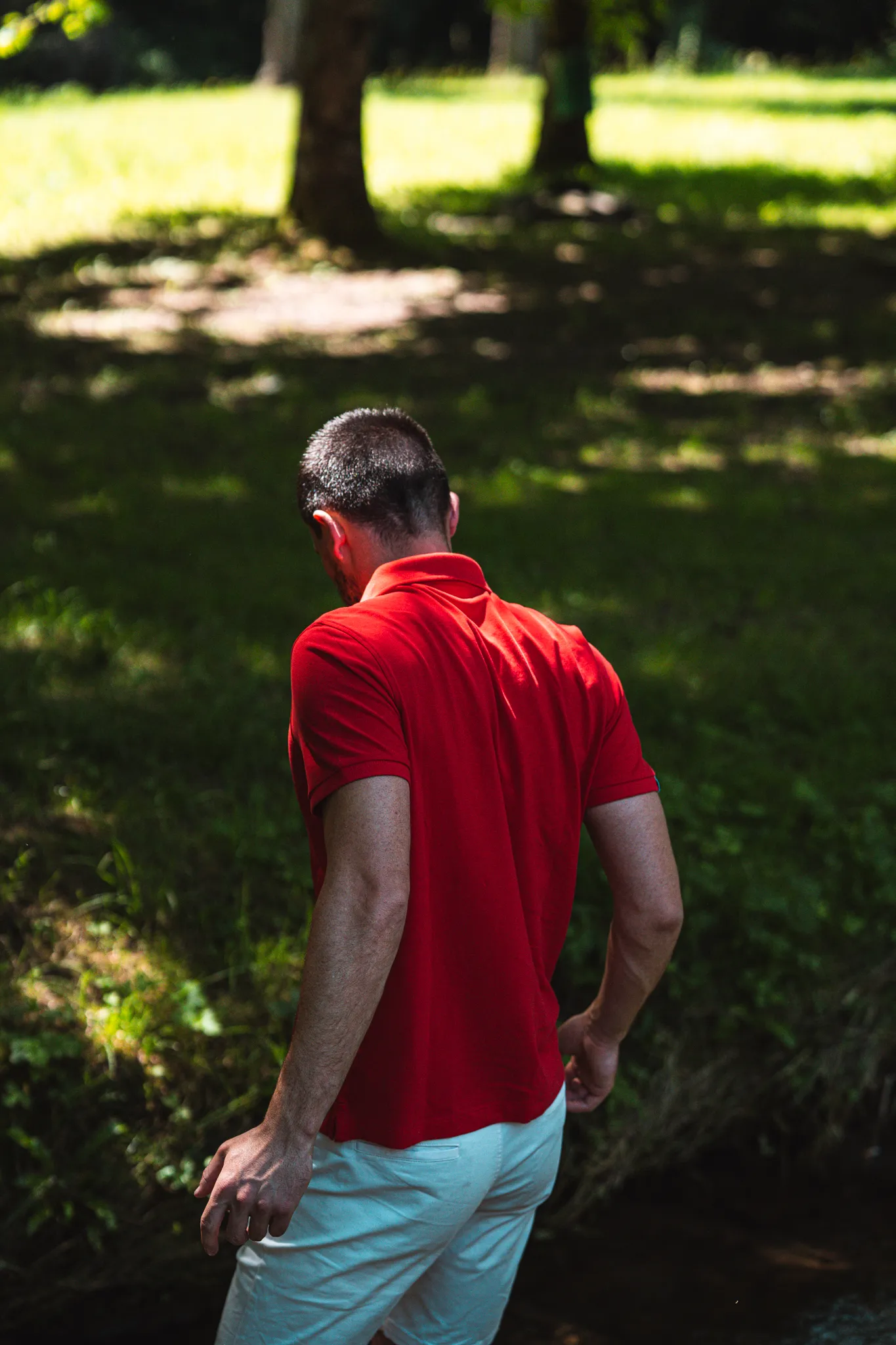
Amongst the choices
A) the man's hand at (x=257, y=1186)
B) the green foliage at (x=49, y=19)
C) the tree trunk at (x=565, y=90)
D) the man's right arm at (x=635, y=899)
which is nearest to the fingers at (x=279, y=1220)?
the man's hand at (x=257, y=1186)

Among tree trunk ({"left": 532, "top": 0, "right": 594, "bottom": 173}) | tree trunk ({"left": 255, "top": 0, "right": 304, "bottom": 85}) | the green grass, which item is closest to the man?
the green grass

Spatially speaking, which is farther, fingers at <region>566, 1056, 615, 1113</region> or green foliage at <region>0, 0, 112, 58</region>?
green foliage at <region>0, 0, 112, 58</region>

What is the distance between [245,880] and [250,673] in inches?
55.9

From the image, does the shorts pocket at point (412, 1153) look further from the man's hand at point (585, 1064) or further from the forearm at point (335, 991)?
the man's hand at point (585, 1064)

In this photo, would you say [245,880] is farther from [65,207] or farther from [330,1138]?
[65,207]

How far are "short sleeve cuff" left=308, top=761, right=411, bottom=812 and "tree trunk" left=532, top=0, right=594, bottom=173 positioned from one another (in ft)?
53.4

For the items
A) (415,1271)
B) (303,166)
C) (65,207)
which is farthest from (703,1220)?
(65,207)

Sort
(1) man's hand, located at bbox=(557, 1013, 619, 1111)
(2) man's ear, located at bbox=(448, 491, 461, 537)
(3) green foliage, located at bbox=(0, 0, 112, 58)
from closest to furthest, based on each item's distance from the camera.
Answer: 1. (2) man's ear, located at bbox=(448, 491, 461, 537)
2. (1) man's hand, located at bbox=(557, 1013, 619, 1111)
3. (3) green foliage, located at bbox=(0, 0, 112, 58)

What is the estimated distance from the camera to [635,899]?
2520 mm

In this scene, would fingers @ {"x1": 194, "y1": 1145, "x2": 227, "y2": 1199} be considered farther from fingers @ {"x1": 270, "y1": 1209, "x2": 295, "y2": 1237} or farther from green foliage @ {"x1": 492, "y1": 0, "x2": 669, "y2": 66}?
green foliage @ {"x1": 492, "y1": 0, "x2": 669, "y2": 66}

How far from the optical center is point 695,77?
37.5 meters

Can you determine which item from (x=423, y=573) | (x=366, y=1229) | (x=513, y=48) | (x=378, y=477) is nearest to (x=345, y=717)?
(x=423, y=573)

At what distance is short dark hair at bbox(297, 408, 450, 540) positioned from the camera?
7.75 ft

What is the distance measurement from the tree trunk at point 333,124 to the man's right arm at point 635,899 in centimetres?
1223
